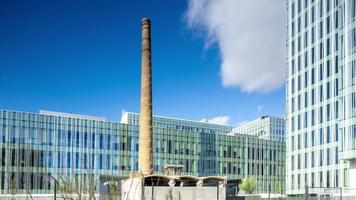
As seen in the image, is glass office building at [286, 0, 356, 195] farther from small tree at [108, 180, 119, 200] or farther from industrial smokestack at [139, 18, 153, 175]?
small tree at [108, 180, 119, 200]

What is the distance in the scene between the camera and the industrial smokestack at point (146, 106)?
46312 mm

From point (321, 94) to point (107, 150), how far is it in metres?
40.6

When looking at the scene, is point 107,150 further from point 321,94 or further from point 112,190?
point 112,190

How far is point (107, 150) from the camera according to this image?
9112 centimetres

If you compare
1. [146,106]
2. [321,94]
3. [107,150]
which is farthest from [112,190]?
[107,150]

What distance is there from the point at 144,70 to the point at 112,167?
46.9 m

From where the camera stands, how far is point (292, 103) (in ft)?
247

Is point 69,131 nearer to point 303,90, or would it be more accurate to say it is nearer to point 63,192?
point 303,90

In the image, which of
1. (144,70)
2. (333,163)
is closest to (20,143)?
(144,70)

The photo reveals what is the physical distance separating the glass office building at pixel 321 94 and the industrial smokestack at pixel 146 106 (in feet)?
77.0

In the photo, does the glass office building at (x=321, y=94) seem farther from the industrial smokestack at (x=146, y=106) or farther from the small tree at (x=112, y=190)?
the small tree at (x=112, y=190)

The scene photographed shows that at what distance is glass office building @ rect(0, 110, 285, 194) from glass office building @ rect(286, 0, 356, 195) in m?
25.4

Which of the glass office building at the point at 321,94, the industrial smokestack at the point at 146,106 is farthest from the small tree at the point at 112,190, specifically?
the glass office building at the point at 321,94

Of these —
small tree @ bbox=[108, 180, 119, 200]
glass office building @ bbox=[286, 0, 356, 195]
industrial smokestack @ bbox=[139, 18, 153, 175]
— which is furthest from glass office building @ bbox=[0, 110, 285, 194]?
small tree @ bbox=[108, 180, 119, 200]
